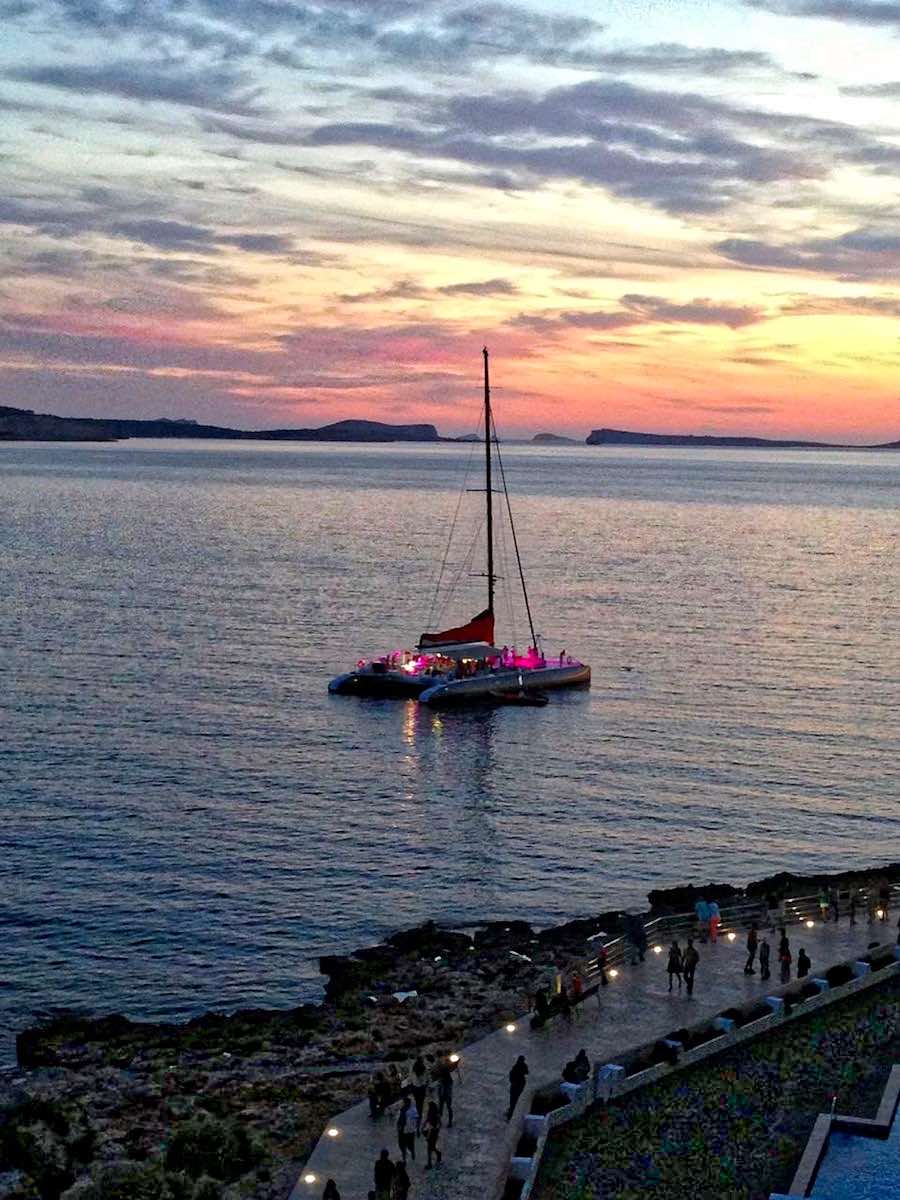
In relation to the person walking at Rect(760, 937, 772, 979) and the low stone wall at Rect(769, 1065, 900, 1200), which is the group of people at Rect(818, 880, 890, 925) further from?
the low stone wall at Rect(769, 1065, 900, 1200)

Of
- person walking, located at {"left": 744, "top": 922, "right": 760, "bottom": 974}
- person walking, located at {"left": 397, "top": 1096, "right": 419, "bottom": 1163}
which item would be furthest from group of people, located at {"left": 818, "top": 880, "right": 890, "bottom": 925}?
person walking, located at {"left": 397, "top": 1096, "right": 419, "bottom": 1163}

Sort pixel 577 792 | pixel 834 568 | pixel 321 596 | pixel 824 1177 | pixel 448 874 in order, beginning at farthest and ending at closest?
1. pixel 834 568
2. pixel 321 596
3. pixel 577 792
4. pixel 448 874
5. pixel 824 1177

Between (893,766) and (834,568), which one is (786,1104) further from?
(834,568)

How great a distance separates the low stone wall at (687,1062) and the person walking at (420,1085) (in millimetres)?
2083

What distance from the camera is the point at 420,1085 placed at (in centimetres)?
2691

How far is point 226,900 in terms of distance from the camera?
42.5 meters

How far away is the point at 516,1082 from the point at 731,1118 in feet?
13.2

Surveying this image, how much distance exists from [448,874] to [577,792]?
38.3ft

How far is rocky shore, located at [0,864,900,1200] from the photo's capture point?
25359 millimetres

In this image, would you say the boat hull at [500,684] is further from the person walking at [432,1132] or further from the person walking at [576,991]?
the person walking at [432,1132]

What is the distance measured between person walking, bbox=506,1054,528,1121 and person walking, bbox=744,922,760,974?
26.6ft

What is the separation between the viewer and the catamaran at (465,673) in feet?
248

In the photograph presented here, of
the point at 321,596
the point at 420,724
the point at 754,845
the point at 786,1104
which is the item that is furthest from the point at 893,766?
the point at 321,596

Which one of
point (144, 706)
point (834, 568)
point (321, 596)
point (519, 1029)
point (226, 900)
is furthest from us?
point (834, 568)
